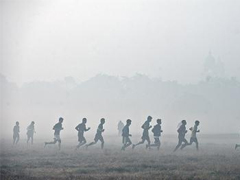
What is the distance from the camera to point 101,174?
15.9 meters

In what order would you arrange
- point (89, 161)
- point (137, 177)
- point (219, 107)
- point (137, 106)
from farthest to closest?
point (137, 106), point (219, 107), point (89, 161), point (137, 177)

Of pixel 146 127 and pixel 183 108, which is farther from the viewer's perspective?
pixel 183 108

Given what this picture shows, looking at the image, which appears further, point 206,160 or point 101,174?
point 206,160

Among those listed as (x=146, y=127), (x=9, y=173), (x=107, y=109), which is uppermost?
(x=107, y=109)

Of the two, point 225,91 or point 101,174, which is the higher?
point 225,91

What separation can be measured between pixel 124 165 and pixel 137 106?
139744mm

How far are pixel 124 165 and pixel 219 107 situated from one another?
131 meters

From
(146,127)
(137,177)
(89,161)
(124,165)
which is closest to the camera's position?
(137,177)

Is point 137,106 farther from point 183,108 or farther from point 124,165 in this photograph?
point 124,165

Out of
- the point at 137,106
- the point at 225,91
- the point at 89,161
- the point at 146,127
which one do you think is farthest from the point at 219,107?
the point at 89,161

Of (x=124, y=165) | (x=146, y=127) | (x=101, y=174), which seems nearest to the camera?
(x=101, y=174)

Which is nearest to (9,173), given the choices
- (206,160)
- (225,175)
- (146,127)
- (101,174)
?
(101,174)

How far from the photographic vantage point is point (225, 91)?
150 m

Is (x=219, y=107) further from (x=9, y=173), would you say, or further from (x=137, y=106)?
(x=9, y=173)
